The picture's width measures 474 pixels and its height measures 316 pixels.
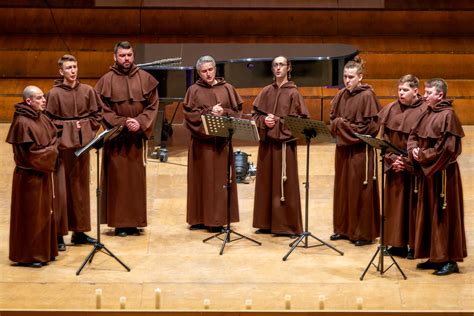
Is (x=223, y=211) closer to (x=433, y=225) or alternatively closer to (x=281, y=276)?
(x=281, y=276)

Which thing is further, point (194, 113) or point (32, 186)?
point (194, 113)

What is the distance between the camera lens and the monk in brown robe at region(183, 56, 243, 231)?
9375 millimetres

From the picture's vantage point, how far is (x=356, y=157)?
29.4 ft

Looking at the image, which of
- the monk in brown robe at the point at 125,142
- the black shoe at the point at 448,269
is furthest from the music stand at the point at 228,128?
the black shoe at the point at 448,269

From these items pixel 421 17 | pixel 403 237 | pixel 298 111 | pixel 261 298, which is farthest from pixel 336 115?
pixel 421 17

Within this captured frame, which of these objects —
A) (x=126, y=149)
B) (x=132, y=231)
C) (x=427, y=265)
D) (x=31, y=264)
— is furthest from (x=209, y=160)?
(x=427, y=265)

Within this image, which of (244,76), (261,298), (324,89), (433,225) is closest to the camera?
(261,298)

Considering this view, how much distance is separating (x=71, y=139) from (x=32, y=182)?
28.8 inches

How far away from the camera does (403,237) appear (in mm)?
8477

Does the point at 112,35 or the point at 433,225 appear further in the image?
the point at 112,35

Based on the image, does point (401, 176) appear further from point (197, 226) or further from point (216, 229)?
point (197, 226)

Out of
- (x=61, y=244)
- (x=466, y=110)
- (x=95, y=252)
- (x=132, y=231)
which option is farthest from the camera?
(x=466, y=110)

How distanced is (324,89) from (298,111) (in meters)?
5.73

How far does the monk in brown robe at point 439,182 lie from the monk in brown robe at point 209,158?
6.58 ft
